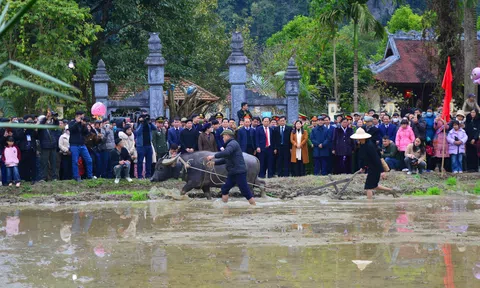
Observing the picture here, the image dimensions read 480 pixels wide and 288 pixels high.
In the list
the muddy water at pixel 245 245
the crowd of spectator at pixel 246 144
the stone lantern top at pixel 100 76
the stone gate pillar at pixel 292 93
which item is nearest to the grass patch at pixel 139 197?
the muddy water at pixel 245 245

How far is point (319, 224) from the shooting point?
40.9ft

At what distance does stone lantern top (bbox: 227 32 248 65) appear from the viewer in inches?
968

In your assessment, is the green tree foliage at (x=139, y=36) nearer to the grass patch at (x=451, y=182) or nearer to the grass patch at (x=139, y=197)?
the grass patch at (x=139, y=197)

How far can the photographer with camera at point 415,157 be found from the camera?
2008 cm

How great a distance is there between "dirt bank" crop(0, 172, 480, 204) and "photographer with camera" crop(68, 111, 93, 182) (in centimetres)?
52

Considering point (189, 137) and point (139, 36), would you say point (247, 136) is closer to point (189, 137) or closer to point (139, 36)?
point (189, 137)

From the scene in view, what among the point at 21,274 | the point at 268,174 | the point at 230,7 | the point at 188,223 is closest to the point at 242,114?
the point at 268,174

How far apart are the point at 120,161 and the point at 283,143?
15.3 feet

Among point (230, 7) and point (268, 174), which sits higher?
point (230, 7)

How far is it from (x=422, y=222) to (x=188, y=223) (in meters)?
3.80

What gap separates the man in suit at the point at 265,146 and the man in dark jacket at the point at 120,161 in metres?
3.64

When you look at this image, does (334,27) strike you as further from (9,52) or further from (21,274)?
(21,274)

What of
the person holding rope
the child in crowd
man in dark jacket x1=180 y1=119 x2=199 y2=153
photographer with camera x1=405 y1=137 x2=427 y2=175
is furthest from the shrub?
the child in crowd

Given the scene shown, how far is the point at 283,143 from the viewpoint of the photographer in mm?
21391
